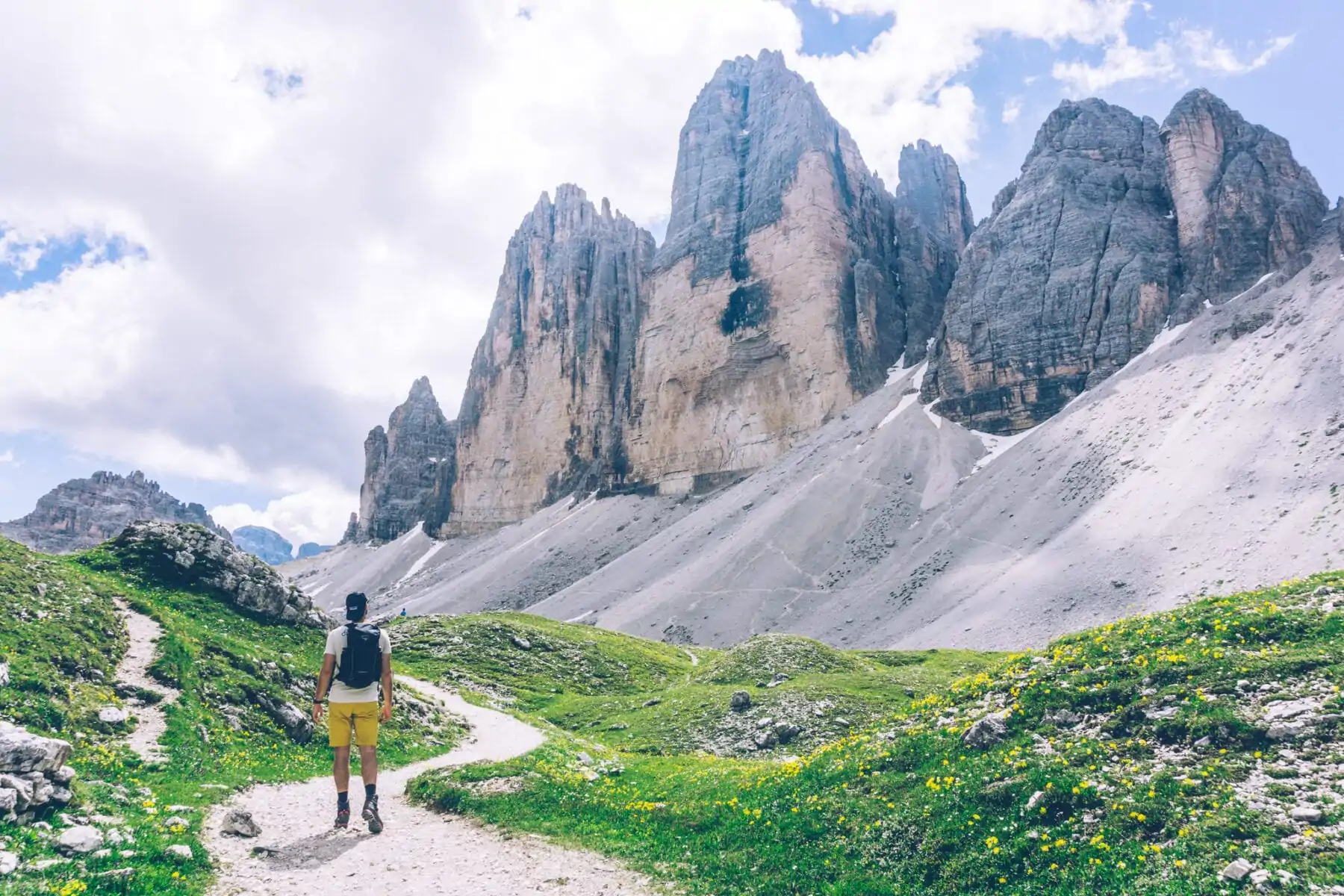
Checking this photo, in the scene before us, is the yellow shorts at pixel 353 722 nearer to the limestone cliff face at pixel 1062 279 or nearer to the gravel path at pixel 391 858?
the gravel path at pixel 391 858

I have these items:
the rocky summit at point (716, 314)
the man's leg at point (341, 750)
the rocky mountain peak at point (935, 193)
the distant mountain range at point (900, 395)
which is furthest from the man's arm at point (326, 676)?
the rocky mountain peak at point (935, 193)

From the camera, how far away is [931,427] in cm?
10844

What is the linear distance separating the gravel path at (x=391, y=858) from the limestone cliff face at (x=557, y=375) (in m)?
151

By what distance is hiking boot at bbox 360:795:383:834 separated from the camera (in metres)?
11.6

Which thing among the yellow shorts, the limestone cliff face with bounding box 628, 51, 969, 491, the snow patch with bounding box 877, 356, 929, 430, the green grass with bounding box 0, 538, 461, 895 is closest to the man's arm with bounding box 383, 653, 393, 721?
the yellow shorts

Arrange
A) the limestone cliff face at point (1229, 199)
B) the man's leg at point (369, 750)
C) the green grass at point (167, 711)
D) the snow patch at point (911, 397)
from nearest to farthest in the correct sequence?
the green grass at point (167, 711), the man's leg at point (369, 750), the limestone cliff face at point (1229, 199), the snow patch at point (911, 397)

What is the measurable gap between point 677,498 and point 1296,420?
97.0 m

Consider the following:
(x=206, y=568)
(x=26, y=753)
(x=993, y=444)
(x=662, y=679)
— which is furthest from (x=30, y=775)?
(x=993, y=444)

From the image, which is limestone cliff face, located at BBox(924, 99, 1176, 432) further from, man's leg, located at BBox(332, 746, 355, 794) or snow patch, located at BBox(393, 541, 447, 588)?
snow patch, located at BBox(393, 541, 447, 588)

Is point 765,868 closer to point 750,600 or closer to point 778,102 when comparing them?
point 750,600

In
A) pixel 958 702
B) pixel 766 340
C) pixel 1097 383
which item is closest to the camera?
pixel 958 702

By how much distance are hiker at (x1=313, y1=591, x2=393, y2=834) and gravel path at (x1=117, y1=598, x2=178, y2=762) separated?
4905 millimetres

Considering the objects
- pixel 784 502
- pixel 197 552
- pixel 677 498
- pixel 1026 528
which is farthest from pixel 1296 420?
pixel 677 498

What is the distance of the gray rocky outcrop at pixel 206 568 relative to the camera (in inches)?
1081
